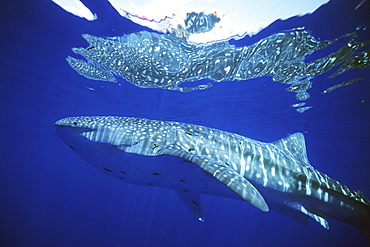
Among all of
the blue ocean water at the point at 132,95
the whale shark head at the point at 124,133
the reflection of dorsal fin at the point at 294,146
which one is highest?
the blue ocean water at the point at 132,95

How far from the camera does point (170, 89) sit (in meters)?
11.7

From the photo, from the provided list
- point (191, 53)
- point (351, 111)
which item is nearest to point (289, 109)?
point (351, 111)

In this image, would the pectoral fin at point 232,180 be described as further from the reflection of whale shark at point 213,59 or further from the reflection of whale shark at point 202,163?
the reflection of whale shark at point 213,59

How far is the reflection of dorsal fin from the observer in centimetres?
522

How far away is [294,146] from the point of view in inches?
213

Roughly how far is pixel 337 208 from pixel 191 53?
6.47 metres

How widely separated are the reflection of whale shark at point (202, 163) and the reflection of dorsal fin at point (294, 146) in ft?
0.75

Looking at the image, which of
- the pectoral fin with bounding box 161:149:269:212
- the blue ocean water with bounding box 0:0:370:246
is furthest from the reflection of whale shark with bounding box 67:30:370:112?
the pectoral fin with bounding box 161:149:269:212

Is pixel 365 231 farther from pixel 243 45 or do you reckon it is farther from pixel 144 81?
pixel 144 81

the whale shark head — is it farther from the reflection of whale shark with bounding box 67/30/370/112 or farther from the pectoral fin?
the reflection of whale shark with bounding box 67/30/370/112

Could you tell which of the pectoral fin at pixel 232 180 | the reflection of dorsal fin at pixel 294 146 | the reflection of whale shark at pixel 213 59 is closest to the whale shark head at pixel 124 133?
the pectoral fin at pixel 232 180

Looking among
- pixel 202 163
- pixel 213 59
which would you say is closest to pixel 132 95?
pixel 213 59

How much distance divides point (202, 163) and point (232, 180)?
513 millimetres

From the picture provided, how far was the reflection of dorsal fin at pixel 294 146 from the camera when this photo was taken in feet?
17.1
